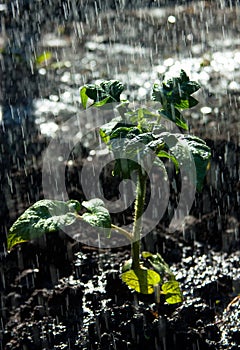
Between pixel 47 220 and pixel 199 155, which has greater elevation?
pixel 199 155

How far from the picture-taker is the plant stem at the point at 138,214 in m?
2.03

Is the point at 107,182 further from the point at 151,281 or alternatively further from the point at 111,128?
the point at 111,128

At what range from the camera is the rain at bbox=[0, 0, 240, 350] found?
2256mm

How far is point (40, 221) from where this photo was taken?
1.91 m

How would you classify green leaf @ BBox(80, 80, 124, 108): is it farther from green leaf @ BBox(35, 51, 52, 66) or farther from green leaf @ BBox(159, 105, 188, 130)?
green leaf @ BBox(35, 51, 52, 66)

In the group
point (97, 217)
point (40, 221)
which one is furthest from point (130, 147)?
point (40, 221)

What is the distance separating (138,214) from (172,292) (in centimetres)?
33

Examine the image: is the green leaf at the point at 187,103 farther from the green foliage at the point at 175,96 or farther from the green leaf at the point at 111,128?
the green leaf at the point at 111,128

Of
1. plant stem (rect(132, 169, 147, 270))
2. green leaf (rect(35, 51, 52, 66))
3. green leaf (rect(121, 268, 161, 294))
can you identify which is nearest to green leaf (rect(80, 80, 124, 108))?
plant stem (rect(132, 169, 147, 270))

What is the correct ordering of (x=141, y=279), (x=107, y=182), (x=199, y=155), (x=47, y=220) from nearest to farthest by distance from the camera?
(x=199, y=155) < (x=47, y=220) < (x=141, y=279) < (x=107, y=182)

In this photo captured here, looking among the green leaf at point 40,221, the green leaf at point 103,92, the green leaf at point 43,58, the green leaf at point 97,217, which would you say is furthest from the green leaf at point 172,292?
the green leaf at point 43,58

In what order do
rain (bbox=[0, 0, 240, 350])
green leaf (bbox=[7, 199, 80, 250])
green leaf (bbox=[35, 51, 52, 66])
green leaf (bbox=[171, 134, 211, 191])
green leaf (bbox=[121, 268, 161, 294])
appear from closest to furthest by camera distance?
green leaf (bbox=[171, 134, 211, 191]), green leaf (bbox=[7, 199, 80, 250]), green leaf (bbox=[121, 268, 161, 294]), rain (bbox=[0, 0, 240, 350]), green leaf (bbox=[35, 51, 52, 66])

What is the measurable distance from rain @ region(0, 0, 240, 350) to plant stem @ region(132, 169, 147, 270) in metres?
0.20

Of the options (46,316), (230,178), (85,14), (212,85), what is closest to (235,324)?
(46,316)
